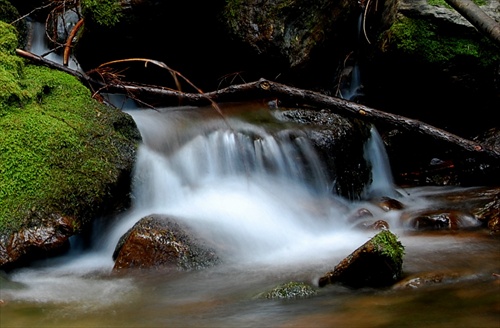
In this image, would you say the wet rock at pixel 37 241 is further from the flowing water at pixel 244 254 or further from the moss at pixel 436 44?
the moss at pixel 436 44

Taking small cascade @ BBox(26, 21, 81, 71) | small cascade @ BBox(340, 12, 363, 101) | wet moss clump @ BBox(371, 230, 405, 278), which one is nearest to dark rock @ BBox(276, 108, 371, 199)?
small cascade @ BBox(340, 12, 363, 101)

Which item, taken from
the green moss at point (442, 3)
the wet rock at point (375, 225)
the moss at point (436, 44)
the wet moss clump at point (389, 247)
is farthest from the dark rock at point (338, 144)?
the wet moss clump at point (389, 247)

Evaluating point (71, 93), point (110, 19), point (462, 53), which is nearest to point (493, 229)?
point (462, 53)

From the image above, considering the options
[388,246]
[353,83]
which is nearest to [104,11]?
[353,83]

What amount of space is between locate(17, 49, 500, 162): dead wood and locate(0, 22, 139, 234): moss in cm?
69

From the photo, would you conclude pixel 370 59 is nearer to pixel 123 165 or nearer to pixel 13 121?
pixel 123 165

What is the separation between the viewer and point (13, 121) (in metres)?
4.53

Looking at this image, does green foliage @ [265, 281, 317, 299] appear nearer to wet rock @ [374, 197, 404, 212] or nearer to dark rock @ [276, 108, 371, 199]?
wet rock @ [374, 197, 404, 212]

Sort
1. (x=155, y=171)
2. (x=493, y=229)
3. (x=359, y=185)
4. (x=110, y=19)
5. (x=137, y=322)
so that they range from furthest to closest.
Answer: (x=110, y=19)
(x=359, y=185)
(x=155, y=171)
(x=493, y=229)
(x=137, y=322)

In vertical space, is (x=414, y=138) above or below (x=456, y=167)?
above

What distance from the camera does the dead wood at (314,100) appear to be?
201 inches

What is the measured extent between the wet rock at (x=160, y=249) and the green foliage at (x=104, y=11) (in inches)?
137

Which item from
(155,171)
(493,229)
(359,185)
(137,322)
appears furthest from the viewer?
(359,185)

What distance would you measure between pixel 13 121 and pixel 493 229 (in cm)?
416
